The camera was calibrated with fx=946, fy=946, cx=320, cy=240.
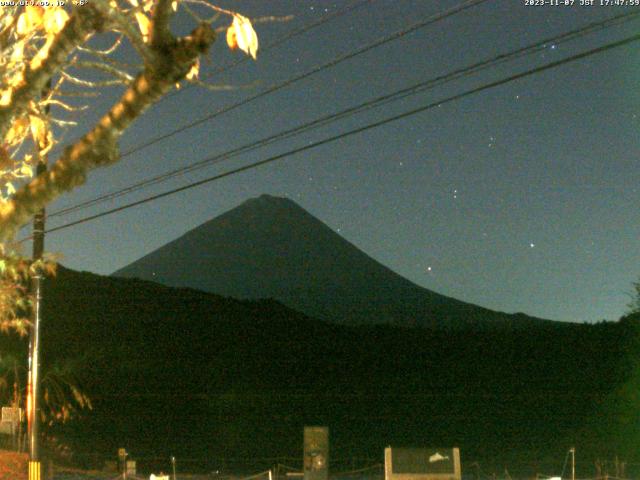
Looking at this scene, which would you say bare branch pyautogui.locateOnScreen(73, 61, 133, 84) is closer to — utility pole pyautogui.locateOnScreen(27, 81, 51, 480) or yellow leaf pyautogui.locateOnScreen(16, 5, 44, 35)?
yellow leaf pyautogui.locateOnScreen(16, 5, 44, 35)

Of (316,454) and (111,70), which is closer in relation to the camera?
(111,70)

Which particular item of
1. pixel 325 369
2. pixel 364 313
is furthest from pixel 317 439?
pixel 364 313

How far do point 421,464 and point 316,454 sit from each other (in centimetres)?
591

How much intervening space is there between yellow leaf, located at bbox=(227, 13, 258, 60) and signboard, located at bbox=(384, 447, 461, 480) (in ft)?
35.1

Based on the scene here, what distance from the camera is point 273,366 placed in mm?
66500

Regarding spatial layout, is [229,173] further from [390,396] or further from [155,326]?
[155,326]

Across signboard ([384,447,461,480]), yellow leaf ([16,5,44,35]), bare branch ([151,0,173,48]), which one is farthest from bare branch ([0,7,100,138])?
signboard ([384,447,461,480])

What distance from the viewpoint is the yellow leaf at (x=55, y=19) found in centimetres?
686

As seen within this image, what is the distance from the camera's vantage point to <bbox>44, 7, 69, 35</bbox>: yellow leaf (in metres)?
6.86

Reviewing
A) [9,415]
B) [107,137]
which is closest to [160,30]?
[107,137]

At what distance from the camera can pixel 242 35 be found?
6.50 m

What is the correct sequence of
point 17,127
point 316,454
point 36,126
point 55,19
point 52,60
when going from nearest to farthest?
1. point 52,60
2. point 55,19
3. point 36,126
4. point 17,127
5. point 316,454

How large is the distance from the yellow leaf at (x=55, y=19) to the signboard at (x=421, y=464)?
1061 centimetres

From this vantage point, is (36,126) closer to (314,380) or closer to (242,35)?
(242,35)
